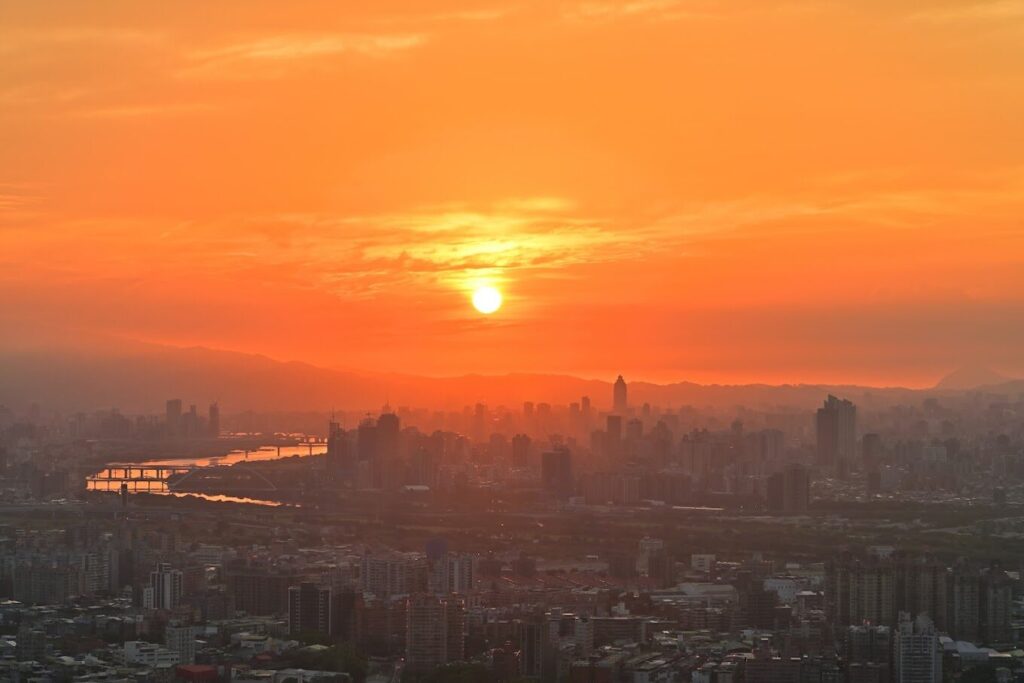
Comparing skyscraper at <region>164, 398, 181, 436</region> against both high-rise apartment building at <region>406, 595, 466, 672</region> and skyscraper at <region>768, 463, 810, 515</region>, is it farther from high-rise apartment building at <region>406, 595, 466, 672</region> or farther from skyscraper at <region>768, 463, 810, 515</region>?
high-rise apartment building at <region>406, 595, 466, 672</region>

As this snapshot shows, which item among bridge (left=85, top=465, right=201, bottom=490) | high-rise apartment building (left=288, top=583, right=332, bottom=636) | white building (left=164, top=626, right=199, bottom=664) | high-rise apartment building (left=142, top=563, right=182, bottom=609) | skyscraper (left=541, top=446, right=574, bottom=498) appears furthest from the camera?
bridge (left=85, top=465, right=201, bottom=490)

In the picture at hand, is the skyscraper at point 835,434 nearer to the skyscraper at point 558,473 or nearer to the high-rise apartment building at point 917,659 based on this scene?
the skyscraper at point 558,473

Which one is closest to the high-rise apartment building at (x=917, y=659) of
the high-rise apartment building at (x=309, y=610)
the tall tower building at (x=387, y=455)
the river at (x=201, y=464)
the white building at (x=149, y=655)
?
the high-rise apartment building at (x=309, y=610)

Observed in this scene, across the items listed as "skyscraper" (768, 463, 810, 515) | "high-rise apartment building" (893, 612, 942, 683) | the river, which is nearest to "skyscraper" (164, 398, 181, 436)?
the river

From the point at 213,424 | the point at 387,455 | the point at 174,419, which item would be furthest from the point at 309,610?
the point at 213,424

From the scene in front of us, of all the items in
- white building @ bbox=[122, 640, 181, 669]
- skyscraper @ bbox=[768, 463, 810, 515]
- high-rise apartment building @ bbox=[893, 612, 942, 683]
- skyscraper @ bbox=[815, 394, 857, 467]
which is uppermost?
skyscraper @ bbox=[815, 394, 857, 467]

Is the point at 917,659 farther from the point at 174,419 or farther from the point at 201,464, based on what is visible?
the point at 174,419

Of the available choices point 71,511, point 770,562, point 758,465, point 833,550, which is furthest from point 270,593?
point 758,465

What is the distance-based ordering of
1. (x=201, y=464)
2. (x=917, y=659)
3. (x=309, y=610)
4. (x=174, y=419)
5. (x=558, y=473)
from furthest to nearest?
(x=174, y=419) < (x=201, y=464) < (x=558, y=473) < (x=309, y=610) < (x=917, y=659)

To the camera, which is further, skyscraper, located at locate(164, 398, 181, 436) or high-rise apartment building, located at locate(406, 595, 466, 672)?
skyscraper, located at locate(164, 398, 181, 436)
